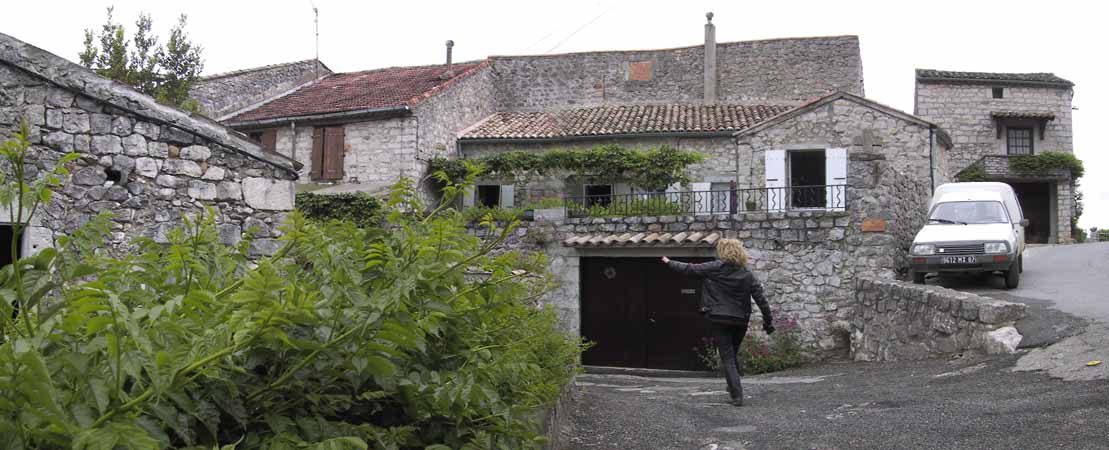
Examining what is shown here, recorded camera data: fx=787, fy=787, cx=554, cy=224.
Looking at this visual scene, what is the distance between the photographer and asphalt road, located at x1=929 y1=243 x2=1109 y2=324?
961cm

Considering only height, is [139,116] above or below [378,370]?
above

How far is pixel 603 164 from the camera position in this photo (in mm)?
19078

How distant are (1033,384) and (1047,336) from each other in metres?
1.76

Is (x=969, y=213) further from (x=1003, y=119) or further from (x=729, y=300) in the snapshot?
(x=1003, y=119)

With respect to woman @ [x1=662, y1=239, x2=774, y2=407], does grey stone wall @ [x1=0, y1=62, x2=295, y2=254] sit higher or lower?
higher

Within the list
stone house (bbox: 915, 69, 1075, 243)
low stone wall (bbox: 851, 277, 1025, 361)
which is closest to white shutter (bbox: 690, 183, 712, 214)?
low stone wall (bbox: 851, 277, 1025, 361)

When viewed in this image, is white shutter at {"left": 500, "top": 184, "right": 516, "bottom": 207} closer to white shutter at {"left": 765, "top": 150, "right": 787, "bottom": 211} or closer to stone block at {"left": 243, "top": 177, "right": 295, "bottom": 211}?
white shutter at {"left": 765, "top": 150, "right": 787, "bottom": 211}

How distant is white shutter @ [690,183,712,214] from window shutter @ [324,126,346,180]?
8.92 metres

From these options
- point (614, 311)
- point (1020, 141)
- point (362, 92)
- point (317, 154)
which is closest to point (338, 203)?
point (317, 154)

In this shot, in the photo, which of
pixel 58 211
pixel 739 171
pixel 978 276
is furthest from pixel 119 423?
pixel 739 171

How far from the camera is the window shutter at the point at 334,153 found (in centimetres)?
2019

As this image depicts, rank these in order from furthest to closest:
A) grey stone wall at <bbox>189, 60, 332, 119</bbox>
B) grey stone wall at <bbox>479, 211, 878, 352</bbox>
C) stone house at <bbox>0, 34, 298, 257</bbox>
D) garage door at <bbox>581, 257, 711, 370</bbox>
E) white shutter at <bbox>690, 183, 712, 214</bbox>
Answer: grey stone wall at <bbox>189, 60, 332, 119</bbox> < white shutter at <bbox>690, 183, 712, 214</bbox> < garage door at <bbox>581, 257, 711, 370</bbox> < grey stone wall at <bbox>479, 211, 878, 352</bbox> < stone house at <bbox>0, 34, 298, 257</bbox>

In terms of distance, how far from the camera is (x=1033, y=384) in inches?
249

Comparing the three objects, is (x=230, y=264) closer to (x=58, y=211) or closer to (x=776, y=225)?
(x=58, y=211)
